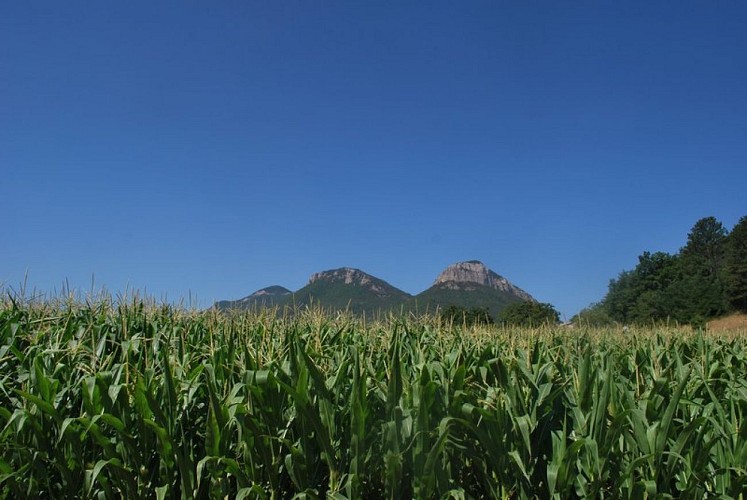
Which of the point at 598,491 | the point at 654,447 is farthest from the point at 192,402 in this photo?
the point at 654,447

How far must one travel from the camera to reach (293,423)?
11.3 ft

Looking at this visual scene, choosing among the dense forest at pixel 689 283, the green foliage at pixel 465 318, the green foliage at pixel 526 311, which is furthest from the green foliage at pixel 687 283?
the green foliage at pixel 465 318

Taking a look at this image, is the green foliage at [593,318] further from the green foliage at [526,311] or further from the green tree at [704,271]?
the green tree at [704,271]

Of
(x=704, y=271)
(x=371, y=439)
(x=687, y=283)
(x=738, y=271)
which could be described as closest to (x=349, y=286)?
(x=704, y=271)

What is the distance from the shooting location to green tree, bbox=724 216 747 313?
66875mm

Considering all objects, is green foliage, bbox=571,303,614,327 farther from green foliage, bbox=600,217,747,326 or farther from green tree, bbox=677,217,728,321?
green tree, bbox=677,217,728,321

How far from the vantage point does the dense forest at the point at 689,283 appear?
68188 mm

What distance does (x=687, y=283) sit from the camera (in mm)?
73000

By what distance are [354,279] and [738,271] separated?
400 feet

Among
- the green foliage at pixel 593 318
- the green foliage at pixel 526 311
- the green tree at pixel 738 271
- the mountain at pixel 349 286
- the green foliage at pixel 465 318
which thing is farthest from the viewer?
the mountain at pixel 349 286

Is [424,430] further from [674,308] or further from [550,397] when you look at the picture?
[674,308]

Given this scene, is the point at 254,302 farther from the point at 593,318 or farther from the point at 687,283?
the point at 687,283

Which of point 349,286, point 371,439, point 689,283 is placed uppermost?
point 349,286

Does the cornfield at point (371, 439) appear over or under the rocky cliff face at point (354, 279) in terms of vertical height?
under
